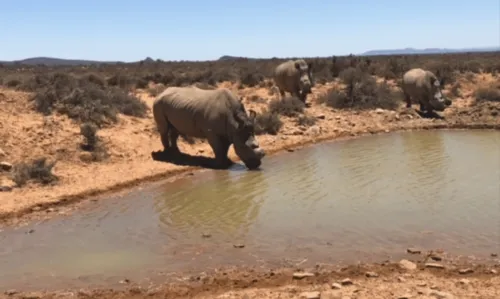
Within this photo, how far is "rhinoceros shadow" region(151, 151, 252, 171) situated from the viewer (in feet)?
46.7

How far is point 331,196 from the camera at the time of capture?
452 inches

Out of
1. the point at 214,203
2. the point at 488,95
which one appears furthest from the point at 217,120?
the point at 488,95

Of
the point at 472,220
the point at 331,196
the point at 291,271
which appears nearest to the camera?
the point at 291,271

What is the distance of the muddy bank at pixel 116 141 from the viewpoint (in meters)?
11.6

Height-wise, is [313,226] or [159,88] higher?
[159,88]

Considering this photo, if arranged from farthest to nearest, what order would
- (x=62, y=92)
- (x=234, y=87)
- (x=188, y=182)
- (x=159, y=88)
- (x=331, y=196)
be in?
1. (x=234, y=87)
2. (x=159, y=88)
3. (x=62, y=92)
4. (x=188, y=182)
5. (x=331, y=196)

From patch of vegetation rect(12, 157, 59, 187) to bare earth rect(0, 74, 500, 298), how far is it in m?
0.20

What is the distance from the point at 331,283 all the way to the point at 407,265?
3.95 ft

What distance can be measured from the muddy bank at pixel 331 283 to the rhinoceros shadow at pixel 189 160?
6.55m

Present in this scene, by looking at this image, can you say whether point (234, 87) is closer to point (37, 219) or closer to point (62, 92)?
point (62, 92)

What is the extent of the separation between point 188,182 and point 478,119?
12545 millimetres

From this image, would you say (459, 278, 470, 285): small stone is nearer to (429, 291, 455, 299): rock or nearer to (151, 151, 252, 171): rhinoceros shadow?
(429, 291, 455, 299): rock

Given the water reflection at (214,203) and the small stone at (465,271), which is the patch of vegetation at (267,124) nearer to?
the water reflection at (214,203)

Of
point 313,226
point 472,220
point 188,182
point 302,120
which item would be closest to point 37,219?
point 188,182
